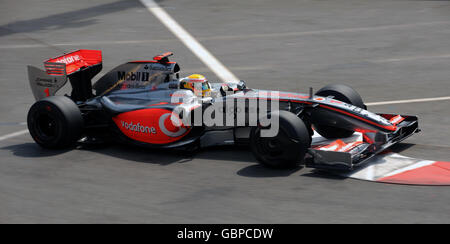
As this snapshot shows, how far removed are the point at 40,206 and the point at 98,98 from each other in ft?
10.4

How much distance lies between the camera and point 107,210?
26.3ft

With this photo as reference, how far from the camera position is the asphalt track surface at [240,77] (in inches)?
311

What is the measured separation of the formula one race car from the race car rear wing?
2 cm

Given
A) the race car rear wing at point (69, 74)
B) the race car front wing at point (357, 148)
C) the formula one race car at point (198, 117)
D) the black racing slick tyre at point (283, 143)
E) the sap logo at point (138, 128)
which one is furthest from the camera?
the race car rear wing at point (69, 74)

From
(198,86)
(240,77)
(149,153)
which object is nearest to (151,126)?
(149,153)

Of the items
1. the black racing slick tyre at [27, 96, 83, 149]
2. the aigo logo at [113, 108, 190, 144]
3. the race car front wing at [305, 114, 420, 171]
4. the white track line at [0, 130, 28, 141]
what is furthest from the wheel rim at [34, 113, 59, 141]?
the race car front wing at [305, 114, 420, 171]

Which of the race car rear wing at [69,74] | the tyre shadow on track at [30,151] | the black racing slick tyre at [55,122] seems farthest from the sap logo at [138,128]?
the race car rear wing at [69,74]

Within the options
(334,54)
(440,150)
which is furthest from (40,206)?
(334,54)

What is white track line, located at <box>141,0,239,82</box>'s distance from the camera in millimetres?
16594

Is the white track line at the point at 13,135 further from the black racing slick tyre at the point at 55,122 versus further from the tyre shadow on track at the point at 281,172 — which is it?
the tyre shadow on track at the point at 281,172

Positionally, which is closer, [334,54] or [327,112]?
[327,112]

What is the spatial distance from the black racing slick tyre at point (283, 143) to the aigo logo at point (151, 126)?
1.40m

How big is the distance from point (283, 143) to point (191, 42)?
11649mm

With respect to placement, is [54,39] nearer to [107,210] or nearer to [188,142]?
[188,142]
